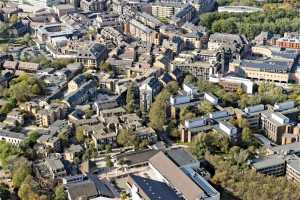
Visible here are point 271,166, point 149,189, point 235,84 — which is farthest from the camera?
point 235,84

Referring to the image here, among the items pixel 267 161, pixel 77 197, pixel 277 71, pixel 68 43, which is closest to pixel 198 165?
pixel 267 161

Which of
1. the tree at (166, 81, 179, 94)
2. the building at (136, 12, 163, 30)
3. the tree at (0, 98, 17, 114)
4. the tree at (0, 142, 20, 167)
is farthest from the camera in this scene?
the building at (136, 12, 163, 30)

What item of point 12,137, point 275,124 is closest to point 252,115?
point 275,124

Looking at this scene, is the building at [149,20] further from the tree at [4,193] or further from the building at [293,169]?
the tree at [4,193]

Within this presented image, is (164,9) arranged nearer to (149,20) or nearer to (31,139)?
(149,20)

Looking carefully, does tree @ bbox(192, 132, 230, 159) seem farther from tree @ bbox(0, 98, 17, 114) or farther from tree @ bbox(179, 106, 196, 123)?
tree @ bbox(0, 98, 17, 114)

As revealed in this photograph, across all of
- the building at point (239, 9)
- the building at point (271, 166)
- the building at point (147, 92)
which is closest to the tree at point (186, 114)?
the building at point (147, 92)

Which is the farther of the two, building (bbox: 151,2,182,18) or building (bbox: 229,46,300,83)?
building (bbox: 151,2,182,18)

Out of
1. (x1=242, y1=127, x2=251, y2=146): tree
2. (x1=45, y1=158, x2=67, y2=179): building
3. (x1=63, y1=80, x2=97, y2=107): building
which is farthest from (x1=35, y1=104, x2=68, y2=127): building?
(x1=242, y1=127, x2=251, y2=146): tree
